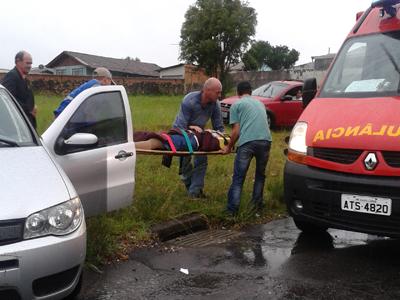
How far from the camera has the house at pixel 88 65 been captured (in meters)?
53.7

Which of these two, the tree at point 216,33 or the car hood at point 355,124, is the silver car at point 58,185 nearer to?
the car hood at point 355,124

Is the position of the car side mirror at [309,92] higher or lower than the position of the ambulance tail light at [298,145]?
higher

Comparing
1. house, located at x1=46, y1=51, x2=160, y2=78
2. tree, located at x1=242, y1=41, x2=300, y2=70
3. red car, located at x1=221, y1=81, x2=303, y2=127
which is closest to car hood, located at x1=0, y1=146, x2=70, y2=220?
red car, located at x1=221, y1=81, x2=303, y2=127

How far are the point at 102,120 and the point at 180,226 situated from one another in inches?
61.0

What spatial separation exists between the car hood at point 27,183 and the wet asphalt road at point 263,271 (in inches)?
40.5

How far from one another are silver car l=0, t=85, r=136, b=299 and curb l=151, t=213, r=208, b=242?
2.27 feet

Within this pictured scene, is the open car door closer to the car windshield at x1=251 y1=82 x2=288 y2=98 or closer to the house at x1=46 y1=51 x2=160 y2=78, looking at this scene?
the car windshield at x1=251 y1=82 x2=288 y2=98

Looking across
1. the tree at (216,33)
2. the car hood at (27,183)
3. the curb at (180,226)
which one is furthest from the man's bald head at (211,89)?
the tree at (216,33)

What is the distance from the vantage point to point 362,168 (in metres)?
4.36

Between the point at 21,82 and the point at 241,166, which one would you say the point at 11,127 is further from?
the point at 21,82

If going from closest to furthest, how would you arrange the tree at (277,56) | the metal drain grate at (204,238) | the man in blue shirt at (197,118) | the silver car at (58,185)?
1. the silver car at (58,185)
2. the metal drain grate at (204,238)
3. the man in blue shirt at (197,118)
4. the tree at (277,56)

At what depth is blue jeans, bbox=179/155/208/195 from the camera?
265 inches

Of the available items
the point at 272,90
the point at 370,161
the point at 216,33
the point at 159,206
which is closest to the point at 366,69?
the point at 370,161

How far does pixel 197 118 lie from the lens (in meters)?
6.78
